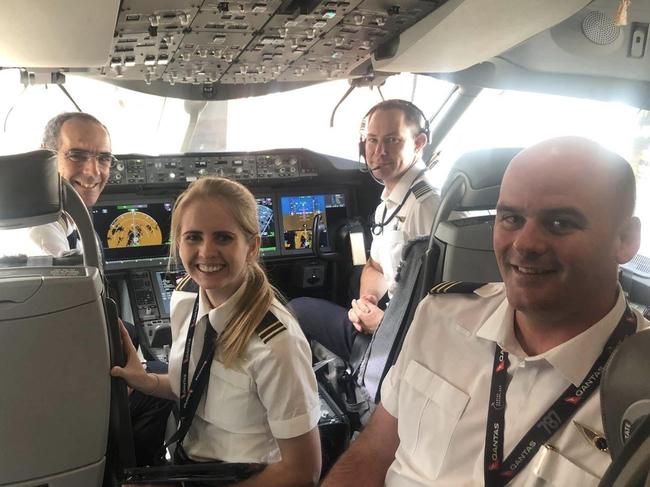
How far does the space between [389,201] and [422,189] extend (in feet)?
0.79

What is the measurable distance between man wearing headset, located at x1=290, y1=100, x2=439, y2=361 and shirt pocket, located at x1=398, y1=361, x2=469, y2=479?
1.22 m

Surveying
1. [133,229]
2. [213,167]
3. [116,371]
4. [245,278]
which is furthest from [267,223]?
[116,371]

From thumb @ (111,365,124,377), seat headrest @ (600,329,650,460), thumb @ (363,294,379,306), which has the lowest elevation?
thumb @ (363,294,379,306)

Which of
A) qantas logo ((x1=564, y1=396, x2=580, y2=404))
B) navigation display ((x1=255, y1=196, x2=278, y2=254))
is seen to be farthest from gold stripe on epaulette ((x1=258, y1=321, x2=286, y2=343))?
navigation display ((x1=255, y1=196, x2=278, y2=254))

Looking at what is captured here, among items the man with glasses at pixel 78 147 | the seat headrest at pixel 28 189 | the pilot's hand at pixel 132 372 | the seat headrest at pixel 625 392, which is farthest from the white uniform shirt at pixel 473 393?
the man with glasses at pixel 78 147

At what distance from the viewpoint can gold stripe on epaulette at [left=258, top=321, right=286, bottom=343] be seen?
1371 mm

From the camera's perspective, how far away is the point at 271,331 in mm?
1384

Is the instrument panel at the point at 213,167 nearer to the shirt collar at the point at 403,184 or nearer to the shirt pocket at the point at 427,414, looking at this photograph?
the shirt collar at the point at 403,184

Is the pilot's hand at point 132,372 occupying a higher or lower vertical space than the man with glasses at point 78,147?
lower

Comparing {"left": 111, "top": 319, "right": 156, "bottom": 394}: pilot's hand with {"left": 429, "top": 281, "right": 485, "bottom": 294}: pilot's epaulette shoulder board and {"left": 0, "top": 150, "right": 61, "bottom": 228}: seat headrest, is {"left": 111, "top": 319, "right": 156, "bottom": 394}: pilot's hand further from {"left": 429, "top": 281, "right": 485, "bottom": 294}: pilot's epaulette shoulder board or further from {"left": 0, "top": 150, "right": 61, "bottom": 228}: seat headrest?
{"left": 429, "top": 281, "right": 485, "bottom": 294}: pilot's epaulette shoulder board

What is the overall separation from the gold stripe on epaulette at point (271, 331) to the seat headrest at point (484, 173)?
25.1 inches

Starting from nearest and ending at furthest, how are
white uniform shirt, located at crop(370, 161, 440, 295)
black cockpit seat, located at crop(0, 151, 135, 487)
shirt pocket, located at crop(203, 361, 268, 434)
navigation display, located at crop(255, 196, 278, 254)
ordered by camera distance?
1. black cockpit seat, located at crop(0, 151, 135, 487)
2. shirt pocket, located at crop(203, 361, 268, 434)
3. white uniform shirt, located at crop(370, 161, 440, 295)
4. navigation display, located at crop(255, 196, 278, 254)

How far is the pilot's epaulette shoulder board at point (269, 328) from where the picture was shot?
1373 millimetres

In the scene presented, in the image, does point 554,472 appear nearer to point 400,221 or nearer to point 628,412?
point 628,412
